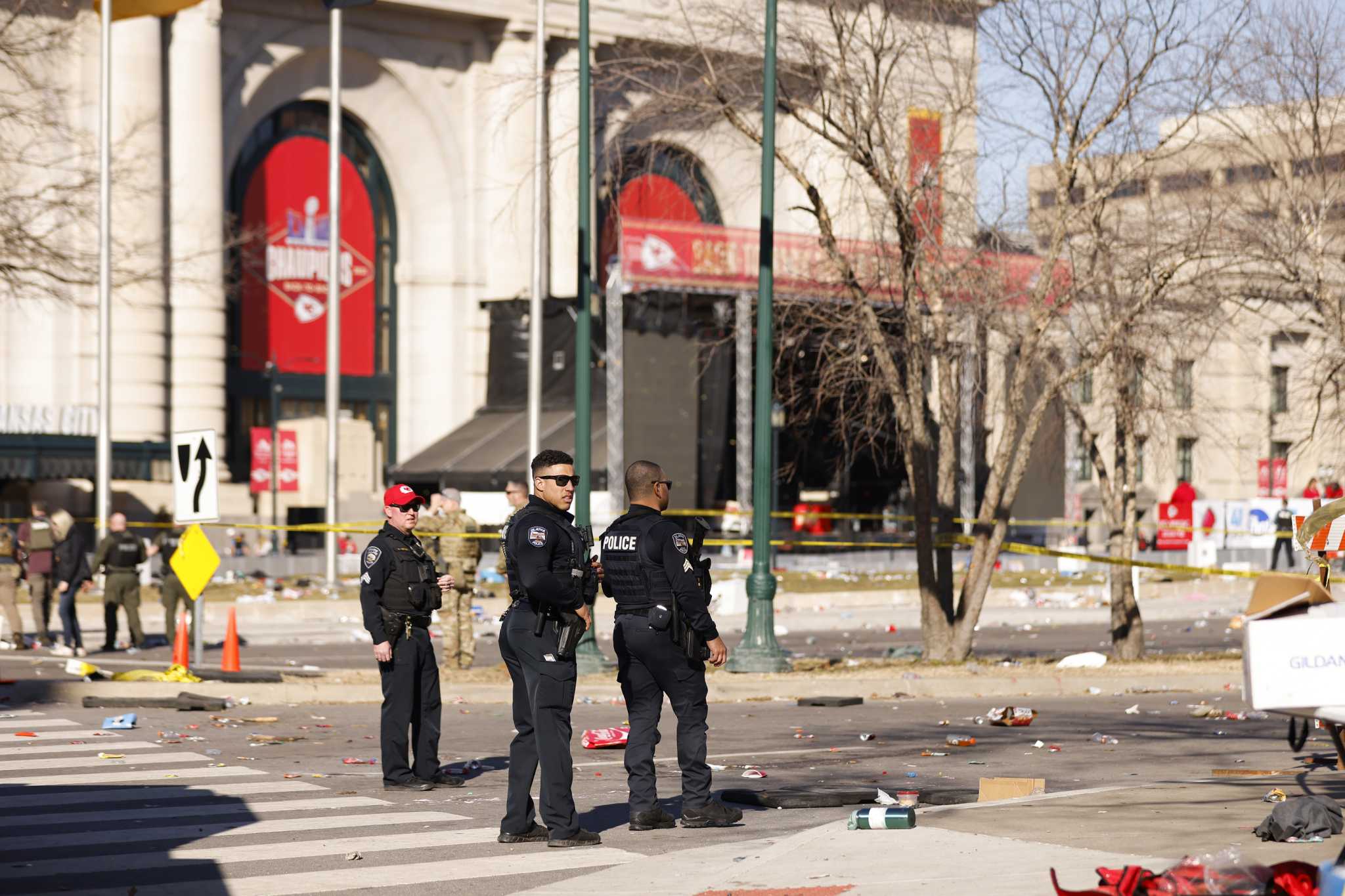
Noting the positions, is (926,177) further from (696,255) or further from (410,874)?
(696,255)

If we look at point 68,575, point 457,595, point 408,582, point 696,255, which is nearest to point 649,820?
point 408,582

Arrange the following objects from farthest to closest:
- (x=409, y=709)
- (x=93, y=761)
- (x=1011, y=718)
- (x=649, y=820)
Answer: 1. (x=1011, y=718)
2. (x=93, y=761)
3. (x=409, y=709)
4. (x=649, y=820)

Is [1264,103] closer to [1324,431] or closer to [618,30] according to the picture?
[1324,431]

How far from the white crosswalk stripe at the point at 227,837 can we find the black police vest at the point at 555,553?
1.35 metres

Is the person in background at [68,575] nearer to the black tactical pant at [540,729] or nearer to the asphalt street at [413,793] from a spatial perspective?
the asphalt street at [413,793]

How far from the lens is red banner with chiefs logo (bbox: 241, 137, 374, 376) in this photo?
177 ft

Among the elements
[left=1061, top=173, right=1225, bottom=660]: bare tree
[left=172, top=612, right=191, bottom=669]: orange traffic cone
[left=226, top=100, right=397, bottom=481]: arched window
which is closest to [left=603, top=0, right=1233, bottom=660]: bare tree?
[left=1061, top=173, right=1225, bottom=660]: bare tree

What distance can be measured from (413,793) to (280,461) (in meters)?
41.2

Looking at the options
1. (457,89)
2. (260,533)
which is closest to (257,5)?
(457,89)

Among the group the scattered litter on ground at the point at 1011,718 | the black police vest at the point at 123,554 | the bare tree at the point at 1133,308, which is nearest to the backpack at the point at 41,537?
the black police vest at the point at 123,554

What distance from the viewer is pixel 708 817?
33.0 feet

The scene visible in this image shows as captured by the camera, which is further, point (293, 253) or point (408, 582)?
point (293, 253)

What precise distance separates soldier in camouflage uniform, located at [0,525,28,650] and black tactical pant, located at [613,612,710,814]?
15706 mm

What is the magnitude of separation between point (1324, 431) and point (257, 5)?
122ft
